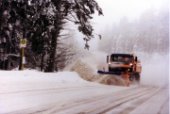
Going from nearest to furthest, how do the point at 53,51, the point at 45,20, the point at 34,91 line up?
the point at 34,91, the point at 45,20, the point at 53,51

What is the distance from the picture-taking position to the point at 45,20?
192 inches

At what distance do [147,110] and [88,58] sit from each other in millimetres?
850

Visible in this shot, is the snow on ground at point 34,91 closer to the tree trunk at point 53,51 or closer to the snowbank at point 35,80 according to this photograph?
the snowbank at point 35,80

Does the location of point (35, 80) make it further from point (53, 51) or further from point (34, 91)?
point (34, 91)

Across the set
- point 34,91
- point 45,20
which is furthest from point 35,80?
point 34,91

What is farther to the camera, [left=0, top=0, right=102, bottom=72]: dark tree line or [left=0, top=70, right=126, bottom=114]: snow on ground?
[left=0, top=70, right=126, bottom=114]: snow on ground

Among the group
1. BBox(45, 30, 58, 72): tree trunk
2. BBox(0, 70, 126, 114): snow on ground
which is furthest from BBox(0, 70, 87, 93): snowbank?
BBox(45, 30, 58, 72): tree trunk

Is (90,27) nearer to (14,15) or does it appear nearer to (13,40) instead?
(14,15)

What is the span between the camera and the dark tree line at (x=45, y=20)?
3.96 meters

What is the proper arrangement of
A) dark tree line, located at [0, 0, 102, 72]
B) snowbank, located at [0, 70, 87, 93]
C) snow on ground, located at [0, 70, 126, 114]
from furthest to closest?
snowbank, located at [0, 70, 87, 93]
snow on ground, located at [0, 70, 126, 114]
dark tree line, located at [0, 0, 102, 72]

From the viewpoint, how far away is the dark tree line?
396cm

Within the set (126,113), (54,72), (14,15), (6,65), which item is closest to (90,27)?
(126,113)

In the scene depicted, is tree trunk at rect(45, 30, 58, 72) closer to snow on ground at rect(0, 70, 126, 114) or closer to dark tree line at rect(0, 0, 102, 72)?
dark tree line at rect(0, 0, 102, 72)

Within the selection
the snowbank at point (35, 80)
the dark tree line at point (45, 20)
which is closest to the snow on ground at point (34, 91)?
the snowbank at point (35, 80)
